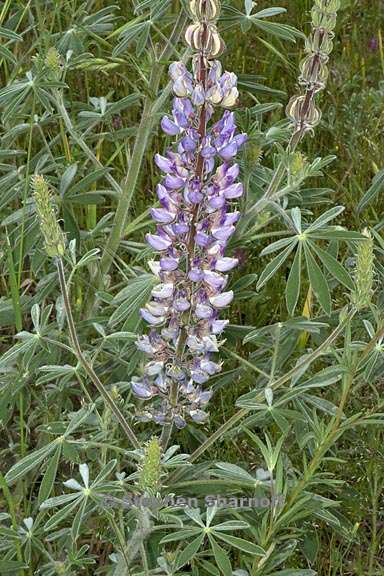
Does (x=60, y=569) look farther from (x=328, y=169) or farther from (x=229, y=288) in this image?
(x=328, y=169)

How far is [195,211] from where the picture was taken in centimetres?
168

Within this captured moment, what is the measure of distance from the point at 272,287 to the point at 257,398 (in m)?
0.87

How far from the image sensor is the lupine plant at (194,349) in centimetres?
170

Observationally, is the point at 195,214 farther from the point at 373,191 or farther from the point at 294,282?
the point at 373,191

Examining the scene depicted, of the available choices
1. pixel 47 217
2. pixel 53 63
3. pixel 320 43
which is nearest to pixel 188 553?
pixel 47 217

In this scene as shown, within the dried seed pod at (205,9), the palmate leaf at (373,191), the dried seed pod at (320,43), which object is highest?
the dried seed pod at (205,9)

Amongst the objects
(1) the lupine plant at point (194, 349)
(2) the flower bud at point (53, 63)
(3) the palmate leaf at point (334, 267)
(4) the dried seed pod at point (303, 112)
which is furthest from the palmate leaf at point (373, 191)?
(2) the flower bud at point (53, 63)

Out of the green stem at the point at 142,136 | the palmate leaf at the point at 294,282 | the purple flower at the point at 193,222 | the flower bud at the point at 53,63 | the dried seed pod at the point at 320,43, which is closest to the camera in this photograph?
the purple flower at the point at 193,222

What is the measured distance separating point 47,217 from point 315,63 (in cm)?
57

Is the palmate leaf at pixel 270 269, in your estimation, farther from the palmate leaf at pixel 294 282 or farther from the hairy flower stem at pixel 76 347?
the hairy flower stem at pixel 76 347

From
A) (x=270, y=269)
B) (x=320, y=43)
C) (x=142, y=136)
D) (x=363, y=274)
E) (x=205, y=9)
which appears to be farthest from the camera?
(x=142, y=136)

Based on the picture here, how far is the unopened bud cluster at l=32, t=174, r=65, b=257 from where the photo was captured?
157 cm

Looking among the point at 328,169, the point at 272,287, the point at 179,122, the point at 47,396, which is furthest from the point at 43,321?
the point at 328,169

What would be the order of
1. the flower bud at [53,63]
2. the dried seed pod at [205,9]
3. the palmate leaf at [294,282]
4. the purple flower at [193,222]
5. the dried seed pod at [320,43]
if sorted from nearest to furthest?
the dried seed pod at [205,9] → the purple flower at [193,222] → the dried seed pod at [320,43] → the palmate leaf at [294,282] → the flower bud at [53,63]
